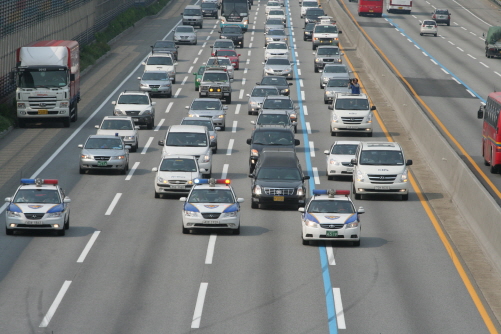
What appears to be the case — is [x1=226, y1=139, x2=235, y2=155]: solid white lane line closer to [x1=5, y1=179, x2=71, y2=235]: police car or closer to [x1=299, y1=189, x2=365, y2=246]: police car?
[x1=5, y1=179, x2=71, y2=235]: police car

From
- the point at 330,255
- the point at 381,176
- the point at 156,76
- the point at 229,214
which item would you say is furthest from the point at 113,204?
the point at 156,76

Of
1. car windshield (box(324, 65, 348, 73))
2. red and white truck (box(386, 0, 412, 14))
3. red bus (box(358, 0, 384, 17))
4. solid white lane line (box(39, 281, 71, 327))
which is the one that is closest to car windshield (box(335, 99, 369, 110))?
car windshield (box(324, 65, 348, 73))

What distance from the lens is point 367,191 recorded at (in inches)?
1367

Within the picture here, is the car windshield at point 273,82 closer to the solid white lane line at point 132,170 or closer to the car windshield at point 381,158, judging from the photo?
the solid white lane line at point 132,170

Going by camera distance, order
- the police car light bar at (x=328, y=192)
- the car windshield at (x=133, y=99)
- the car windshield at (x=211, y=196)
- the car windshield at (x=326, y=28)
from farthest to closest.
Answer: the car windshield at (x=326, y=28) → the car windshield at (x=133, y=99) → the car windshield at (x=211, y=196) → the police car light bar at (x=328, y=192)

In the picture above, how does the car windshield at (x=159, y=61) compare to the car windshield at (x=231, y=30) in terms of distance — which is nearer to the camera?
the car windshield at (x=159, y=61)

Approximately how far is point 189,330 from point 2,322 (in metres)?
3.73

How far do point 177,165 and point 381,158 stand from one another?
7.01 meters

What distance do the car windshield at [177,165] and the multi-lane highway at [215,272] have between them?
1.09 m

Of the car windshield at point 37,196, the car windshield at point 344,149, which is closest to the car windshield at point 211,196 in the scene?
the car windshield at point 37,196

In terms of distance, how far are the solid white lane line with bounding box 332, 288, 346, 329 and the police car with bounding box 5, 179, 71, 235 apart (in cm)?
901

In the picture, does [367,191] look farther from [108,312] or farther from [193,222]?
[108,312]

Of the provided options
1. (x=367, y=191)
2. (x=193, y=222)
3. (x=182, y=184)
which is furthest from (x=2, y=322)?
(x=367, y=191)

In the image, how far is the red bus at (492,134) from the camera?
37031 mm
